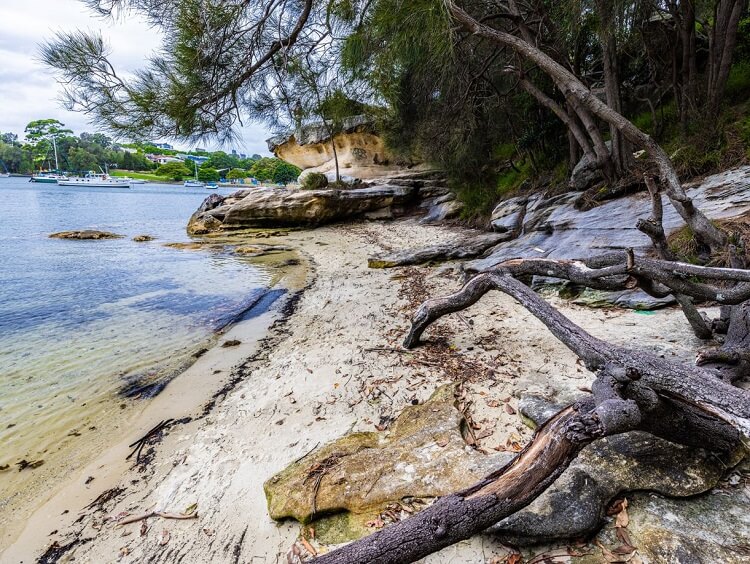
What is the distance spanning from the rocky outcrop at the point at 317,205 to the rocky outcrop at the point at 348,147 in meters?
3.58

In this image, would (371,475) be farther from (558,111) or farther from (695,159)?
(558,111)

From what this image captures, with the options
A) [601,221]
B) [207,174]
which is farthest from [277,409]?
[207,174]

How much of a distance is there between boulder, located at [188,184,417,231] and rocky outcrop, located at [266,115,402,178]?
14.1 feet

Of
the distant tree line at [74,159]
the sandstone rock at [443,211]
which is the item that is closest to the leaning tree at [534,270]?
the sandstone rock at [443,211]

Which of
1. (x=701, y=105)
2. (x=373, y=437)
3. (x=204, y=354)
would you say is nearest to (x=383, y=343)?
(x=373, y=437)

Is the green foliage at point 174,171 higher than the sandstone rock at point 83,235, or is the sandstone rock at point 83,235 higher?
the green foliage at point 174,171

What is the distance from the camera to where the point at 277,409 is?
322 centimetres

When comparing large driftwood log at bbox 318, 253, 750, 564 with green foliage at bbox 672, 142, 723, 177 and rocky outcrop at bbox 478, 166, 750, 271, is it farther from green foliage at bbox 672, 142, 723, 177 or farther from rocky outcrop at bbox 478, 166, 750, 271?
green foliage at bbox 672, 142, 723, 177

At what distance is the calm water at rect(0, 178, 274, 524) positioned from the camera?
11.5ft

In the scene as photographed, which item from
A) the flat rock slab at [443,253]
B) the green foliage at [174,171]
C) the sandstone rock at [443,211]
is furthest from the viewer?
the green foliage at [174,171]

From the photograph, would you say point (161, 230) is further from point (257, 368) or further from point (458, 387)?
point (458, 387)

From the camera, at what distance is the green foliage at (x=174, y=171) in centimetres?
8862

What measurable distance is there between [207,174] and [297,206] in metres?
84.9

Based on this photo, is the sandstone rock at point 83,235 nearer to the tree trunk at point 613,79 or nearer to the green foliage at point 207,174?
the tree trunk at point 613,79
